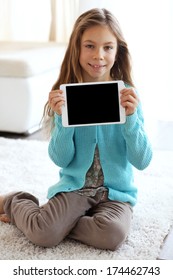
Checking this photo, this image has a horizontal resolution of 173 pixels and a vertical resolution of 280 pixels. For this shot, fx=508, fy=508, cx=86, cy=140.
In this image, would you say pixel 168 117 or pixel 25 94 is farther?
pixel 168 117

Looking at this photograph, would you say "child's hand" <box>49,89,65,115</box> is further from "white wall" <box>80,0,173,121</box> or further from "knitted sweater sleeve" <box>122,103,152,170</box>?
"white wall" <box>80,0,173,121</box>

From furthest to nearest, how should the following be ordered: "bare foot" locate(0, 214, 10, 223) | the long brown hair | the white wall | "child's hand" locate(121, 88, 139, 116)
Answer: the white wall
"bare foot" locate(0, 214, 10, 223)
the long brown hair
"child's hand" locate(121, 88, 139, 116)

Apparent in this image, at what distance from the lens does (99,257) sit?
1325 mm

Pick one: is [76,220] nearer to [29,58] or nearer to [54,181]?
[54,181]

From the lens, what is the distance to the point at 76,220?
141 centimetres

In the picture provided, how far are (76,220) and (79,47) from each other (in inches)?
19.5

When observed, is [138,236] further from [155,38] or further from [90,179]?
[155,38]

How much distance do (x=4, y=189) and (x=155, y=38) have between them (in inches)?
56.2

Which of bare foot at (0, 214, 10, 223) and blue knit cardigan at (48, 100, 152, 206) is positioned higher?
blue knit cardigan at (48, 100, 152, 206)

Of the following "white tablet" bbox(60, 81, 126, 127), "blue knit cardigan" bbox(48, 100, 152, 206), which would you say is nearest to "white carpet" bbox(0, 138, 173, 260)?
"blue knit cardigan" bbox(48, 100, 152, 206)

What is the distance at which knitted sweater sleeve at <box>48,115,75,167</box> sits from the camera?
1.42 metres

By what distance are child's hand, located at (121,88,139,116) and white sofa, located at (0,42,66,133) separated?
1078 mm

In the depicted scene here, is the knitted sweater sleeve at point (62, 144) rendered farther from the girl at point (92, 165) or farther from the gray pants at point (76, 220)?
the gray pants at point (76, 220)
